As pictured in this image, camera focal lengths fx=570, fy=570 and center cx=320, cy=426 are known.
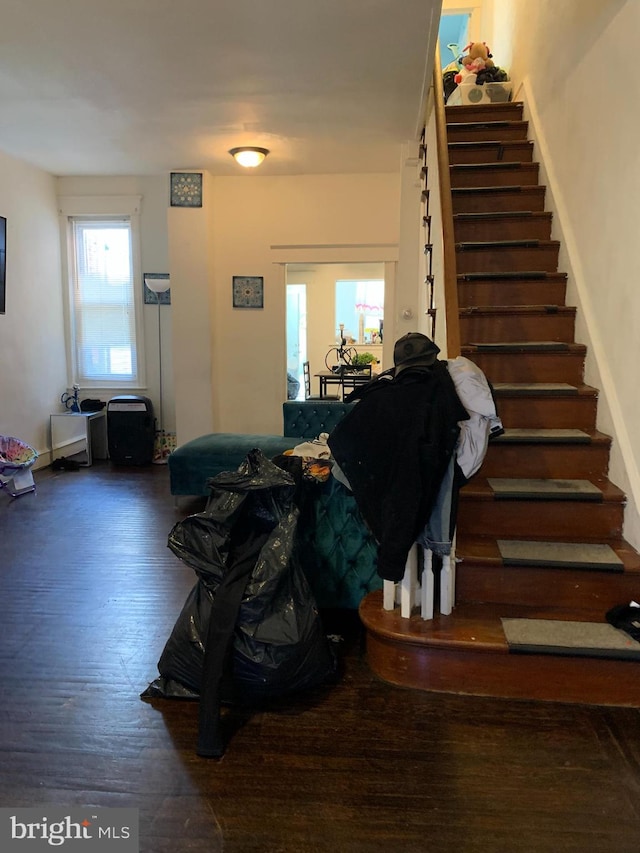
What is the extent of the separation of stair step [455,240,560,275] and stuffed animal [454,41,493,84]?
7.94 feet

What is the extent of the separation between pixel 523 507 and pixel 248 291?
13.6 ft

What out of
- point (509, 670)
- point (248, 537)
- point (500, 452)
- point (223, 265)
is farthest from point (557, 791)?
point (223, 265)

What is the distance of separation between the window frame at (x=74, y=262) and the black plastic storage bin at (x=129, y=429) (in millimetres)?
395

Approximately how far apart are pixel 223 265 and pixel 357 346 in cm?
432

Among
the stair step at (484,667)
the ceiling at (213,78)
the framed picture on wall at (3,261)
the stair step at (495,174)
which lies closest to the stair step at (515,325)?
the stair step at (495,174)

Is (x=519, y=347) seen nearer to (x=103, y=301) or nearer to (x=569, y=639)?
(x=569, y=639)

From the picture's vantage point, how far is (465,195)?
13.0 feet

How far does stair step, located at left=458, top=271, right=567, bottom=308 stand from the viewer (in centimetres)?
350

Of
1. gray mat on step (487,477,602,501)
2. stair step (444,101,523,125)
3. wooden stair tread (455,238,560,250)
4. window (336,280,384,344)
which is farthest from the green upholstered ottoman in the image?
window (336,280,384,344)

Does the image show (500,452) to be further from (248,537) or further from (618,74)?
(618,74)

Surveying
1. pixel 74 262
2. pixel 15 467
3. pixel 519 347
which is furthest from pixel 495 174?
pixel 74 262

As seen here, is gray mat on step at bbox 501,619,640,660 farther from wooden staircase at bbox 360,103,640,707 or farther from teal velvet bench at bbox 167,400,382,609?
teal velvet bench at bbox 167,400,382,609

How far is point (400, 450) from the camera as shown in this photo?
2.00 meters

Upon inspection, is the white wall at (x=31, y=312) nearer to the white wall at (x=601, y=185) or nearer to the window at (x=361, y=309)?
the white wall at (x=601, y=185)
